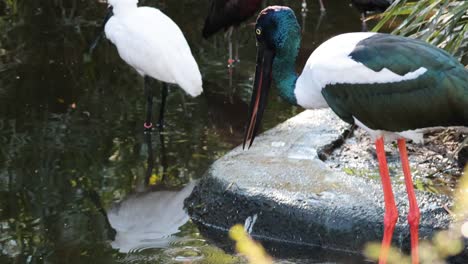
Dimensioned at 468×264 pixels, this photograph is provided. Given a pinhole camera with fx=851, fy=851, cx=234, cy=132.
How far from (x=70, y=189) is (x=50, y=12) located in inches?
204

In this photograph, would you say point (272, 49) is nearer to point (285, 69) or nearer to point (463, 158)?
point (285, 69)

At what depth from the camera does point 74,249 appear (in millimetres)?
4809

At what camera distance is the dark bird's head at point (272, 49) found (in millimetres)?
4340

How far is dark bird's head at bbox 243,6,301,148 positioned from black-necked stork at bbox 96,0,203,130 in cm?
225

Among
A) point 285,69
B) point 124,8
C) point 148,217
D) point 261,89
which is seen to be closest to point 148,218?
point 148,217

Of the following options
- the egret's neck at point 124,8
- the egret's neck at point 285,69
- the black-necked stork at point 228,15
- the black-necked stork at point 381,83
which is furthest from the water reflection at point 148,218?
the black-necked stork at point 228,15

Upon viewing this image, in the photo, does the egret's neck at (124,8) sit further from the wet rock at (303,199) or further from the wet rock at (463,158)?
the wet rock at (463,158)

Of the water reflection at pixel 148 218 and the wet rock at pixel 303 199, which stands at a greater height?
the wet rock at pixel 303 199

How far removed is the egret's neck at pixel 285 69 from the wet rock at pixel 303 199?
669mm

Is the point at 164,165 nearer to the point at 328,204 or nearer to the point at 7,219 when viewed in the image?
the point at 7,219

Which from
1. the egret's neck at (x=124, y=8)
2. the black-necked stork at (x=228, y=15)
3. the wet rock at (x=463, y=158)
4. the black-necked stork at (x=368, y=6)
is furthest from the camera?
the black-necked stork at (x=368, y=6)

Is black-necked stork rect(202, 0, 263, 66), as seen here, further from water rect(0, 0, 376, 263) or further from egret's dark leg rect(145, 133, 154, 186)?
egret's dark leg rect(145, 133, 154, 186)

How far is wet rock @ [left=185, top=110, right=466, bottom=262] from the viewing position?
4559 mm

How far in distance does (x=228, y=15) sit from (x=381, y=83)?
17.9 ft
